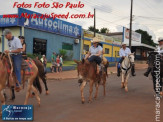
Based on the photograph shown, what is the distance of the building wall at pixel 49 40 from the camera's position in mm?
19109

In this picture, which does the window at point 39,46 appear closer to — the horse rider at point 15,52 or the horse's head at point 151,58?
the horse's head at point 151,58

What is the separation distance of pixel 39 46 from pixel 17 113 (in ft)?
53.8

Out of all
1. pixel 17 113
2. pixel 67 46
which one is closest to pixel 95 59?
pixel 17 113

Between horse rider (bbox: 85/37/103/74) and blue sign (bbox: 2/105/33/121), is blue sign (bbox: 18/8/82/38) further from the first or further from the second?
blue sign (bbox: 2/105/33/121)

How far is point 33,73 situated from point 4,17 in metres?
15.3

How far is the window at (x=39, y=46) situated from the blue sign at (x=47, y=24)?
139 centimetres

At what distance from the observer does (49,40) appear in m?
22.0

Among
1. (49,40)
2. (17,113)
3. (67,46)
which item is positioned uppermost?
(49,40)

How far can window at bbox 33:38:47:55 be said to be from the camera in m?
20.1

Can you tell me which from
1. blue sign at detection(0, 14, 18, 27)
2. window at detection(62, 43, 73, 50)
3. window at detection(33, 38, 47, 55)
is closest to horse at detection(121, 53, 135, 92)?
blue sign at detection(0, 14, 18, 27)

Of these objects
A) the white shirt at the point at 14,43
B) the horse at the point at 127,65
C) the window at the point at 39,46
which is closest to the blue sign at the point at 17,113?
the white shirt at the point at 14,43

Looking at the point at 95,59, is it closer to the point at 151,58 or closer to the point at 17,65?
the point at 151,58

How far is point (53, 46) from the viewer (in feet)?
74.1

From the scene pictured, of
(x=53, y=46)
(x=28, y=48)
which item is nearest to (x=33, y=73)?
(x=28, y=48)
